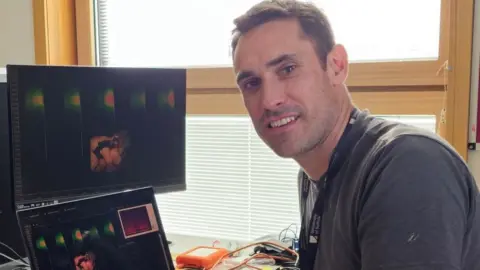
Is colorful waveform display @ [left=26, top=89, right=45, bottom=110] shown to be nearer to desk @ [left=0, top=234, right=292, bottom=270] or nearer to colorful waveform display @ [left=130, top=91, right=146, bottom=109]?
colorful waveform display @ [left=130, top=91, right=146, bottom=109]

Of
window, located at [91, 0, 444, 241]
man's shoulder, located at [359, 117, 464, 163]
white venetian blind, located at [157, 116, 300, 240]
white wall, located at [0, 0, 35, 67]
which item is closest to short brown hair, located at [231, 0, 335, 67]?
man's shoulder, located at [359, 117, 464, 163]

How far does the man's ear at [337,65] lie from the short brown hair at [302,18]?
0.4 inches

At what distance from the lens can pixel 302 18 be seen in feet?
3.68

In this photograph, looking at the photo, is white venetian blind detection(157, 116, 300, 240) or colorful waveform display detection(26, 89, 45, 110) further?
white venetian blind detection(157, 116, 300, 240)

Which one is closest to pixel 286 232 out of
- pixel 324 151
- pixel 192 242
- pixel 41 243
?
pixel 192 242

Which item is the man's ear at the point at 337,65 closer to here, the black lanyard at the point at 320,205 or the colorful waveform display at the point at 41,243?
the black lanyard at the point at 320,205

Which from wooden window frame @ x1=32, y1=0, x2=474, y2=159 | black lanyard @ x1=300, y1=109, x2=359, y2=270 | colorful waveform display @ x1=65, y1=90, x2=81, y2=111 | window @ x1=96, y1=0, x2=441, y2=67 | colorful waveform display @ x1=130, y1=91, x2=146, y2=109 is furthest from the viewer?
window @ x1=96, y1=0, x2=441, y2=67

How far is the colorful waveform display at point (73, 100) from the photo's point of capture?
1271mm

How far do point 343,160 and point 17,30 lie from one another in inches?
72.0

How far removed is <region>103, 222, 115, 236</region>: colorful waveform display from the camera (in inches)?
45.8

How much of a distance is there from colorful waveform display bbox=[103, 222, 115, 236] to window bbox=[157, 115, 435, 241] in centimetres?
94

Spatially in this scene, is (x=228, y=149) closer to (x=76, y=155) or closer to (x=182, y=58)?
(x=182, y=58)

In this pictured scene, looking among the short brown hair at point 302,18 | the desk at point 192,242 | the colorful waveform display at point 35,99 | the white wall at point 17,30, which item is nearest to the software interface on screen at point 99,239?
the colorful waveform display at point 35,99

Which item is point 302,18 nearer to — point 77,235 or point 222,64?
point 77,235
